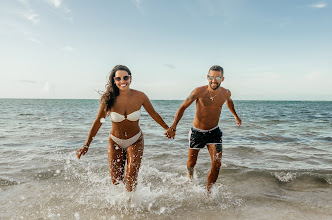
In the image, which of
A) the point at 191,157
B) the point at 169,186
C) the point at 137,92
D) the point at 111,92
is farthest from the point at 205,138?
the point at 111,92

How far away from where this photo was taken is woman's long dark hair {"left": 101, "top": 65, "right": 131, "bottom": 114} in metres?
4.30

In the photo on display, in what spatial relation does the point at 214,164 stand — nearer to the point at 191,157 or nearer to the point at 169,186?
the point at 191,157

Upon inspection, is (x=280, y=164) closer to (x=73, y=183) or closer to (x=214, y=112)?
(x=214, y=112)

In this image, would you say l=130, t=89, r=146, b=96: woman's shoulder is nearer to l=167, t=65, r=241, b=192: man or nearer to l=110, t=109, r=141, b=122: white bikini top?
l=110, t=109, r=141, b=122: white bikini top

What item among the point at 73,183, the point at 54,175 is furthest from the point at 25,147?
the point at 73,183

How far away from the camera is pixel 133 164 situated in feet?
14.4

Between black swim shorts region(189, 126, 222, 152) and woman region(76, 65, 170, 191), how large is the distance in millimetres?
1302

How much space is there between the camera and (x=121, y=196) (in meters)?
4.93

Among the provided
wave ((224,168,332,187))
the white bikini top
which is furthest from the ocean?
the white bikini top

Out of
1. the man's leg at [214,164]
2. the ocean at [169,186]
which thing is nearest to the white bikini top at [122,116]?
the ocean at [169,186]

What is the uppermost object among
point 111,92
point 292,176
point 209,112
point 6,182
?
point 111,92

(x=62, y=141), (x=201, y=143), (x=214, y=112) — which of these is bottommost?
(x=62, y=141)

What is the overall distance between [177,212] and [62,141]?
8599mm

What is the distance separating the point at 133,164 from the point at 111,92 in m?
1.35
